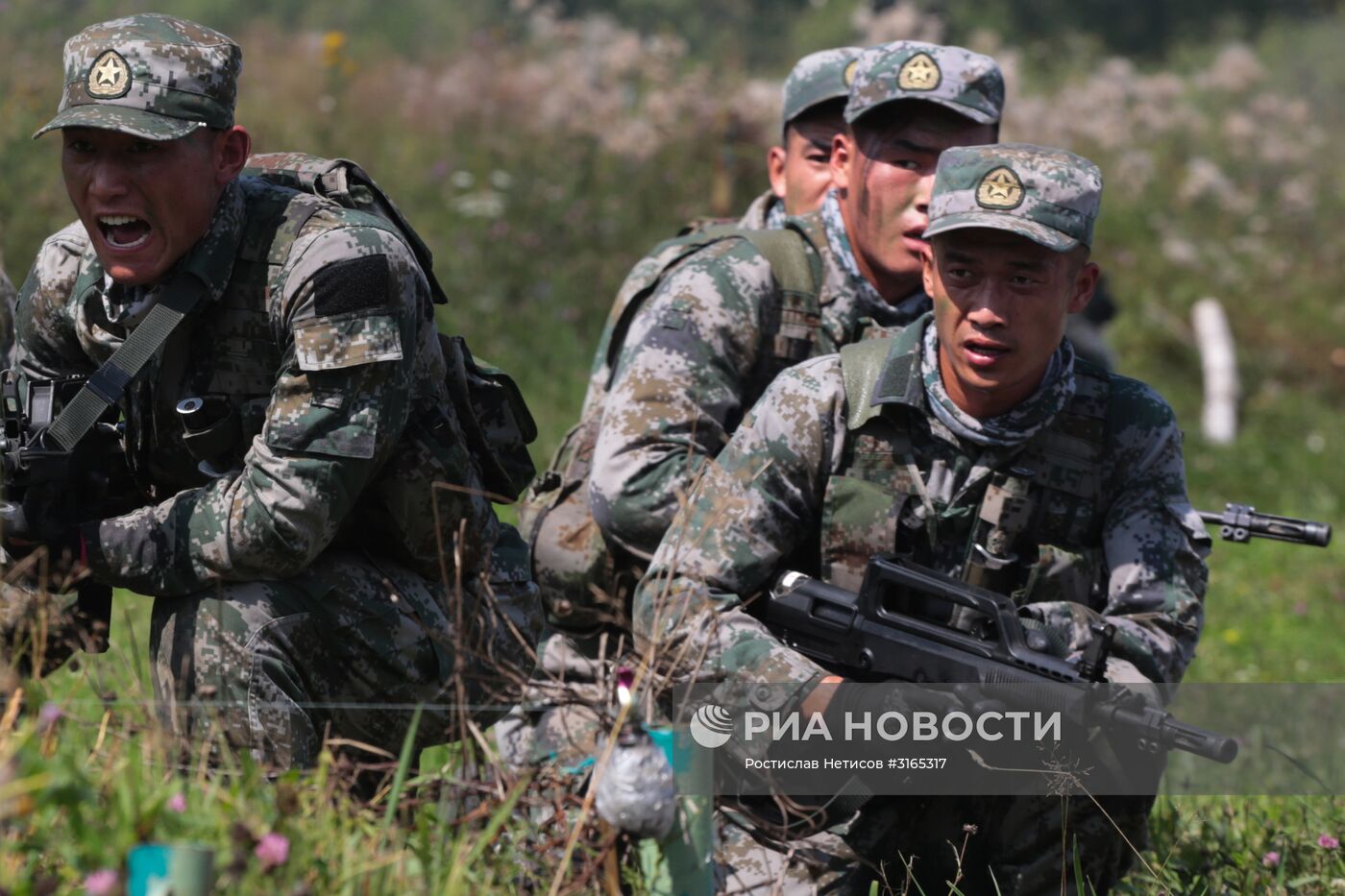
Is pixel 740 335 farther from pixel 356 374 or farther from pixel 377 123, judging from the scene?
pixel 377 123

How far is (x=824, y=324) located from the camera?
444 cm

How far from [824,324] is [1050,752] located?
134 centimetres

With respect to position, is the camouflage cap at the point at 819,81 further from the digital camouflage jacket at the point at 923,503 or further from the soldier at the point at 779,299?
the digital camouflage jacket at the point at 923,503

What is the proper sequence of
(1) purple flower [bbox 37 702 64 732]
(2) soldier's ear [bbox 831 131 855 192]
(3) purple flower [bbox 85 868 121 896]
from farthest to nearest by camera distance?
(2) soldier's ear [bbox 831 131 855 192], (1) purple flower [bbox 37 702 64 732], (3) purple flower [bbox 85 868 121 896]

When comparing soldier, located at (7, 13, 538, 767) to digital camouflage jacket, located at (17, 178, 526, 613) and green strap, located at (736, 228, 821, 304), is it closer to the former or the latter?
digital camouflage jacket, located at (17, 178, 526, 613)

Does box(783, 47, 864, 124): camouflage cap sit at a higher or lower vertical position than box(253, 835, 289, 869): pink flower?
higher

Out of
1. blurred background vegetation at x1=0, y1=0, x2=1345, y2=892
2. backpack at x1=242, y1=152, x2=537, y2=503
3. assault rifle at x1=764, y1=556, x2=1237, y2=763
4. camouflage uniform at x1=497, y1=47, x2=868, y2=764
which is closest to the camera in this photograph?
assault rifle at x1=764, y1=556, x2=1237, y2=763

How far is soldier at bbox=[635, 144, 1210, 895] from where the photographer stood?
3668 mm

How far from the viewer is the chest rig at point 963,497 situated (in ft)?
12.3

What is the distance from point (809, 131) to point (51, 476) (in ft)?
8.66

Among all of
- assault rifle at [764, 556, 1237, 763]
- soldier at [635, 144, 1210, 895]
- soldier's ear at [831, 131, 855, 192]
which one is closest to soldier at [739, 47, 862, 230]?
soldier's ear at [831, 131, 855, 192]

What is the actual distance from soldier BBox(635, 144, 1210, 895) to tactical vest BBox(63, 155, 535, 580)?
1.78ft

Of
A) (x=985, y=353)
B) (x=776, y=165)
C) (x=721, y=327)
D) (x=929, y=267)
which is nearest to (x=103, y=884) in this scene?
(x=985, y=353)

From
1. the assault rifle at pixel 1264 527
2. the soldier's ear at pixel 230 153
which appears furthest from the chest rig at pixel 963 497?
the soldier's ear at pixel 230 153
